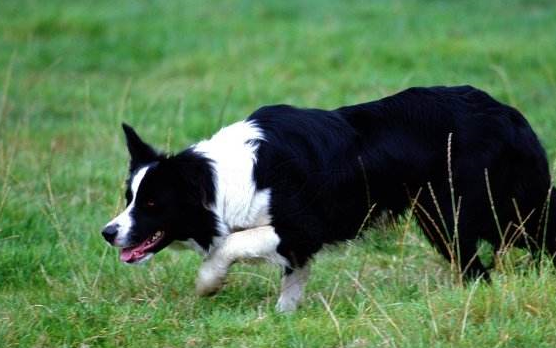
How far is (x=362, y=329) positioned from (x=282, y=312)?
1.99ft

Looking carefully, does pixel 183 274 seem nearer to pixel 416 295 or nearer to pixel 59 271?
pixel 59 271

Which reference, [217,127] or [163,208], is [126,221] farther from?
[217,127]

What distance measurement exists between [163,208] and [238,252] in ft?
1.47

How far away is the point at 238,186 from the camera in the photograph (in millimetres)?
5645

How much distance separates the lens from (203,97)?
11258 mm

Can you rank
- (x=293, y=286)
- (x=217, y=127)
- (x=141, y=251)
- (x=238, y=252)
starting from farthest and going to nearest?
(x=217, y=127) → (x=293, y=286) → (x=141, y=251) → (x=238, y=252)

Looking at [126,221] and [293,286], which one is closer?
[126,221]

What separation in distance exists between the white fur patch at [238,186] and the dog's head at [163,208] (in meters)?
0.06

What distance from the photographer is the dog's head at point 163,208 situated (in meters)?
5.62

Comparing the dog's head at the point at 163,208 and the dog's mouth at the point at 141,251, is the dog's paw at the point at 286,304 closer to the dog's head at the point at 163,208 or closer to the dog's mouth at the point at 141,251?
the dog's head at the point at 163,208

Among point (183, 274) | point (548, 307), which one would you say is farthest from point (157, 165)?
point (548, 307)

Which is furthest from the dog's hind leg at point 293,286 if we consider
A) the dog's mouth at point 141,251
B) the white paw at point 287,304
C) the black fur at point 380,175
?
the dog's mouth at point 141,251

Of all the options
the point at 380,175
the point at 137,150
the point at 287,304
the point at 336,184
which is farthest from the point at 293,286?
the point at 137,150

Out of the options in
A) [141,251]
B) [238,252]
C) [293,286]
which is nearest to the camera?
Answer: [238,252]
